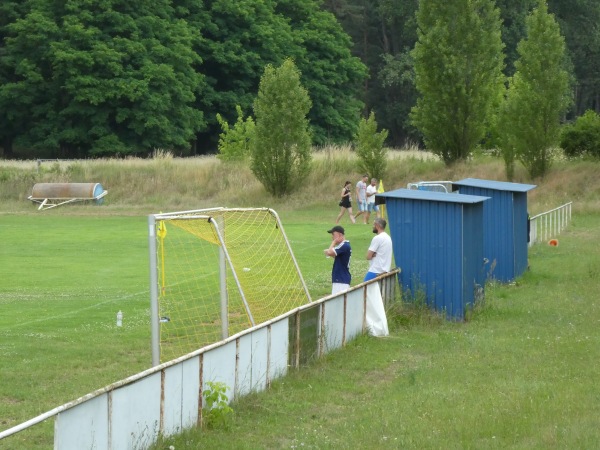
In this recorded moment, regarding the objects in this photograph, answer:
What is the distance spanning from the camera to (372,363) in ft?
46.2

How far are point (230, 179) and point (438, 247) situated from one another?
3375cm

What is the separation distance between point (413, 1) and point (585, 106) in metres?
17.6

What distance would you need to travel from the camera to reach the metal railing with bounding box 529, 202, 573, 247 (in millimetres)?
31047

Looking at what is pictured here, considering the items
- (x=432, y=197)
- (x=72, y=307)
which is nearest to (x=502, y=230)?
(x=432, y=197)

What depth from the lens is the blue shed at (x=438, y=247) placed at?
57.4 ft

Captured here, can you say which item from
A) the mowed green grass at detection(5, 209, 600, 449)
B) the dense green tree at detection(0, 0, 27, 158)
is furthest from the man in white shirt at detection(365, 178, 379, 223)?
the dense green tree at detection(0, 0, 27, 158)

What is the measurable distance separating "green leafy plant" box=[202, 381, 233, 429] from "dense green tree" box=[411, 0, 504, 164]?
3752 cm

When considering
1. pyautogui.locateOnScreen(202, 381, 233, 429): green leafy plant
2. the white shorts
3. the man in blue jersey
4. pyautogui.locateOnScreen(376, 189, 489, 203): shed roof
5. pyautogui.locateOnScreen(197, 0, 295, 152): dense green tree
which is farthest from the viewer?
pyautogui.locateOnScreen(197, 0, 295, 152): dense green tree

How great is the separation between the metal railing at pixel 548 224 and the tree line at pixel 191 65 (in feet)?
86.2

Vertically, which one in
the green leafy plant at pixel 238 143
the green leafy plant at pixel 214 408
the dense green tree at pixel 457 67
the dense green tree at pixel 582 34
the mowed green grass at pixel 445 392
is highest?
the dense green tree at pixel 582 34

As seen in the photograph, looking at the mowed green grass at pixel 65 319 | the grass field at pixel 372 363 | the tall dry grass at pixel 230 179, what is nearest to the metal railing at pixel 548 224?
the grass field at pixel 372 363

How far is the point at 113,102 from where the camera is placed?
6981 centimetres

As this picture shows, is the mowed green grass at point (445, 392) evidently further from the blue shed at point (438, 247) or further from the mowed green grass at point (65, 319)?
the mowed green grass at point (65, 319)

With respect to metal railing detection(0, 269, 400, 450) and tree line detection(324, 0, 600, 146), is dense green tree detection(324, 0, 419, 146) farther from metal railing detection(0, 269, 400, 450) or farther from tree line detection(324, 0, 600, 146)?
metal railing detection(0, 269, 400, 450)
